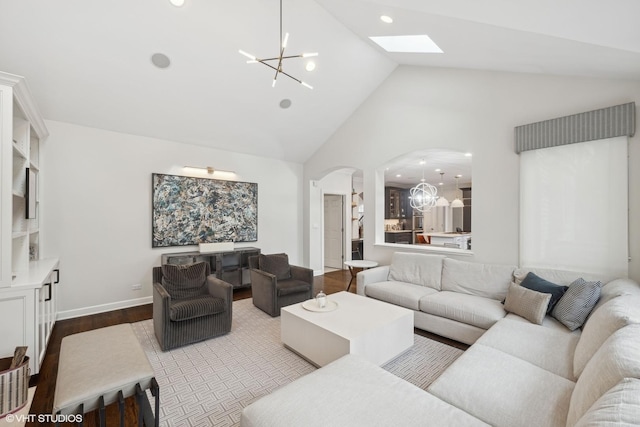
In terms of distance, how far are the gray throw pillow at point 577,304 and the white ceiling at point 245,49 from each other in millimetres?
1927

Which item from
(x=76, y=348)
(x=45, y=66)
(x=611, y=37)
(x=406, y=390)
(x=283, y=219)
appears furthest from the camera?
(x=283, y=219)

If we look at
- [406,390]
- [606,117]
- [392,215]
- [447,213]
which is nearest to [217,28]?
[406,390]

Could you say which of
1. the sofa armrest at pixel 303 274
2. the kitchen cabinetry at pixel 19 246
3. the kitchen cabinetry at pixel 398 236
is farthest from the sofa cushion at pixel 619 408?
the kitchen cabinetry at pixel 398 236

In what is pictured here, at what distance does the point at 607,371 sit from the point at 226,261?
15.2 ft

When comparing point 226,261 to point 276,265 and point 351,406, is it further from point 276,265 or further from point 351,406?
point 351,406

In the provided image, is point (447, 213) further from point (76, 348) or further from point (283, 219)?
point (76, 348)

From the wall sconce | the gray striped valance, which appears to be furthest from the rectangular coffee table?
the wall sconce

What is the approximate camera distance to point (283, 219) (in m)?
6.25

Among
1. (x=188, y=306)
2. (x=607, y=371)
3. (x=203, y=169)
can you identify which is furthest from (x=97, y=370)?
(x=203, y=169)

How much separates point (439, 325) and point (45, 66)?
528 cm

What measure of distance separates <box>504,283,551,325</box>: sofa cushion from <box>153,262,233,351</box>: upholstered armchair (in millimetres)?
2961

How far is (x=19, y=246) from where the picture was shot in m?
2.87

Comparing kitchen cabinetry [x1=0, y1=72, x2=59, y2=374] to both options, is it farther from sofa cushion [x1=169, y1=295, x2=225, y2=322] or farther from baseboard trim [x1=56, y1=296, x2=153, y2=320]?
sofa cushion [x1=169, y1=295, x2=225, y2=322]

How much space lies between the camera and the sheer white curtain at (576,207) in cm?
279
